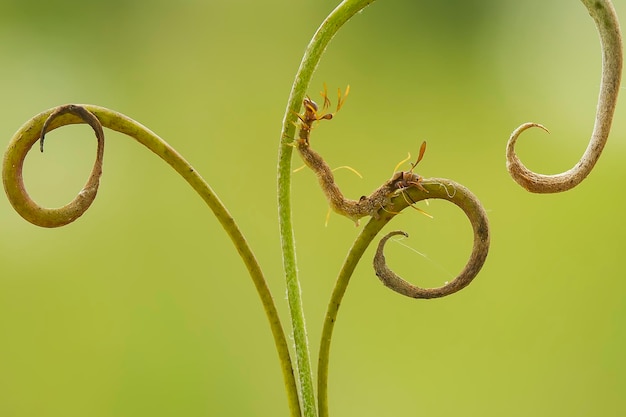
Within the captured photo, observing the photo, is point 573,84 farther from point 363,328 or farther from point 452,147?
point 363,328

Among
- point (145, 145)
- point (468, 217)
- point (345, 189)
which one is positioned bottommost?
point (468, 217)

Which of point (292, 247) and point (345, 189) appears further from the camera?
point (345, 189)

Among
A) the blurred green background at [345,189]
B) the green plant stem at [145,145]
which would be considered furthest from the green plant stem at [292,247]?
the blurred green background at [345,189]

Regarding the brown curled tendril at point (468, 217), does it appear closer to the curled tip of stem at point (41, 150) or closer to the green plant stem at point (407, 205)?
the green plant stem at point (407, 205)

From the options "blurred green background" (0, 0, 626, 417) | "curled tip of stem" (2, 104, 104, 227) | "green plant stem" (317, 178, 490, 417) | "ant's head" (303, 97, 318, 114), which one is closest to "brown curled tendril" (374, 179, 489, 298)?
"green plant stem" (317, 178, 490, 417)

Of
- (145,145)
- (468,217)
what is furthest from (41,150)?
(468,217)

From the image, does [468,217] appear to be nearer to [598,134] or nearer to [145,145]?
[598,134]

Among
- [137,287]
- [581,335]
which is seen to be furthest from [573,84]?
[137,287]
